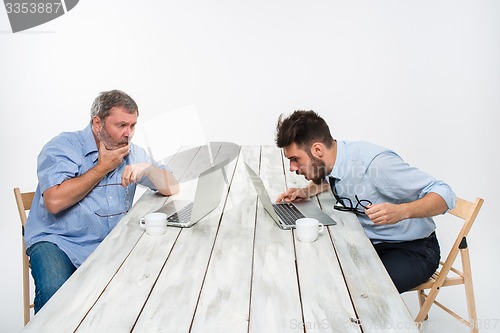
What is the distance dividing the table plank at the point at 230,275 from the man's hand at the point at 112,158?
1.60 ft

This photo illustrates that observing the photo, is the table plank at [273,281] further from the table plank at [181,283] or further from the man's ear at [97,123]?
the man's ear at [97,123]

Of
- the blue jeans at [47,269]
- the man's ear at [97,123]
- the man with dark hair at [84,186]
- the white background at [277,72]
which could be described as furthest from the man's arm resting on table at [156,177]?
the white background at [277,72]

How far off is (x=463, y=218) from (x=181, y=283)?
1336 mm

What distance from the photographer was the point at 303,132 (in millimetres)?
2477

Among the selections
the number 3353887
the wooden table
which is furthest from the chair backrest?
the number 3353887

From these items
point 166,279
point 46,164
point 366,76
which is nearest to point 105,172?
point 46,164

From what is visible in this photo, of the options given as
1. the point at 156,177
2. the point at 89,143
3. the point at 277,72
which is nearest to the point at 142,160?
the point at 156,177

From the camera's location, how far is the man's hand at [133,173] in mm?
2643

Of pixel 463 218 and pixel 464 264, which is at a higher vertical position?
pixel 463 218

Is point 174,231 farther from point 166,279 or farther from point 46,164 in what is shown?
point 46,164

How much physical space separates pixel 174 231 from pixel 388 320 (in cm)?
95

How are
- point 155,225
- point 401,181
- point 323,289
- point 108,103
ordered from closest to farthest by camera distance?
point 323,289 → point 155,225 → point 401,181 → point 108,103

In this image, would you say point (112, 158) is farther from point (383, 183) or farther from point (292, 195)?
point (383, 183)

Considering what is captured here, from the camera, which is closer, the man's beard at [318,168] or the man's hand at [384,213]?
the man's hand at [384,213]
